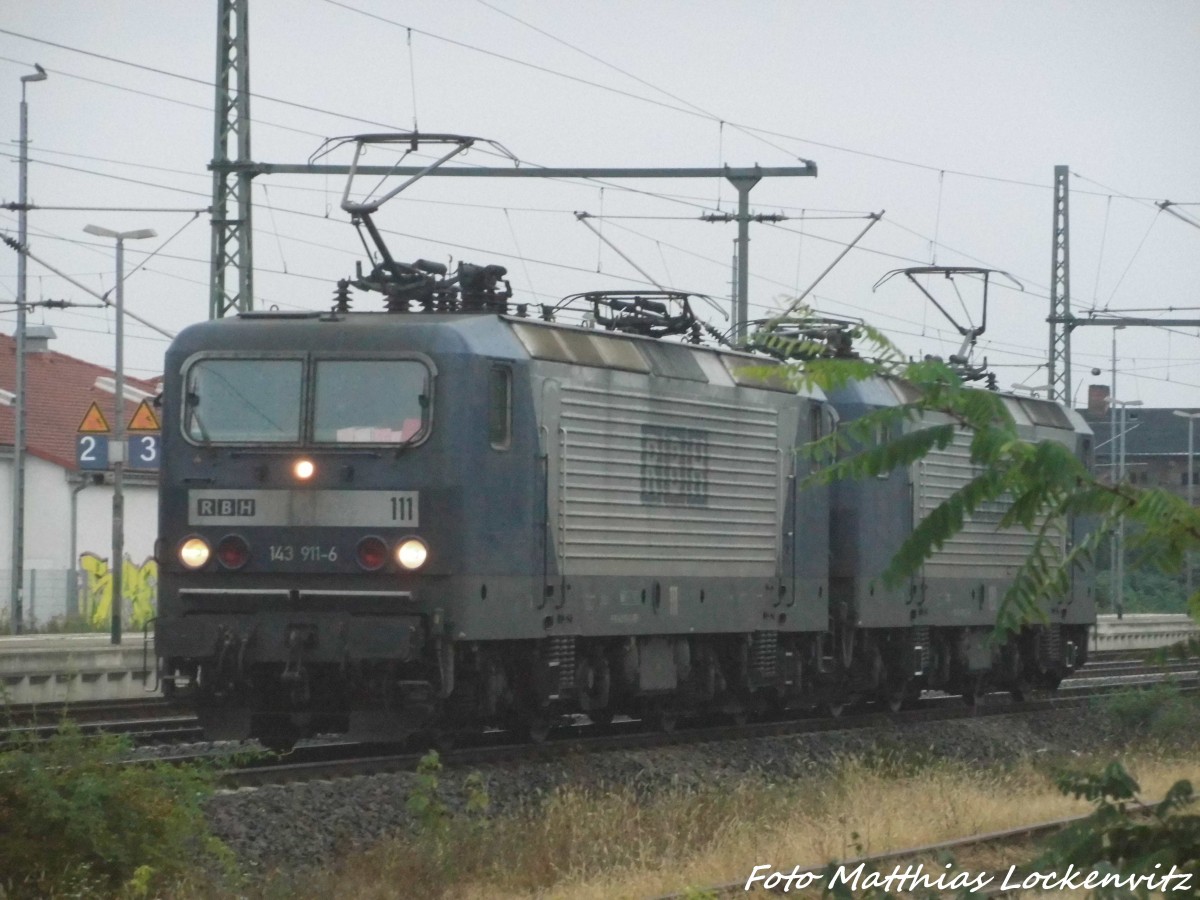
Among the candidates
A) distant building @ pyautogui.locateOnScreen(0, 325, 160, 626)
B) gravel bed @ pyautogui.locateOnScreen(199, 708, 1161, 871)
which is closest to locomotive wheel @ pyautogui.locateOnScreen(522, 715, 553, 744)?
gravel bed @ pyautogui.locateOnScreen(199, 708, 1161, 871)

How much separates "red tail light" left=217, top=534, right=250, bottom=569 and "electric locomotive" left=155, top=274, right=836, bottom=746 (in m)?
0.02

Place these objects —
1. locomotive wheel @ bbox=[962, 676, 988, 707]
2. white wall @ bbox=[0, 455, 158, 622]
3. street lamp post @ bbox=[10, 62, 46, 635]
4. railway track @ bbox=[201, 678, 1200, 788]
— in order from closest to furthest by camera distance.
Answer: railway track @ bbox=[201, 678, 1200, 788]
locomotive wheel @ bbox=[962, 676, 988, 707]
street lamp post @ bbox=[10, 62, 46, 635]
white wall @ bbox=[0, 455, 158, 622]

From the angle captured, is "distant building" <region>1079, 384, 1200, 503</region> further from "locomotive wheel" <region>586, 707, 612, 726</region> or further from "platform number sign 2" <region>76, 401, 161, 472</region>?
"locomotive wheel" <region>586, 707, 612, 726</region>

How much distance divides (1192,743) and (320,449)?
994 cm

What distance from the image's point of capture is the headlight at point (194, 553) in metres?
14.4

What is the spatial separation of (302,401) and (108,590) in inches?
1220

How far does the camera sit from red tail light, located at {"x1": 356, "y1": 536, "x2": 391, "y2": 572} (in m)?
14.0

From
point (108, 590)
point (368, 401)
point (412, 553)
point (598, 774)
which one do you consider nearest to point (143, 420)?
point (108, 590)

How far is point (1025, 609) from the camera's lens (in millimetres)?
5152

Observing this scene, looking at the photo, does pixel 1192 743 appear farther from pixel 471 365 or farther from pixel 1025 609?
pixel 1025 609

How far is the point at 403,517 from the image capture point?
1400 cm

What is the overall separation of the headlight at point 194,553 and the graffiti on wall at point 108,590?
27.9 m

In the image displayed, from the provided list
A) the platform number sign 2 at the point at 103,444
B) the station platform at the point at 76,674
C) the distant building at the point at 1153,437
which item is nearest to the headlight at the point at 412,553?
the station platform at the point at 76,674

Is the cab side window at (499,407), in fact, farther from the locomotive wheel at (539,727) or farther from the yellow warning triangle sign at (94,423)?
the yellow warning triangle sign at (94,423)
